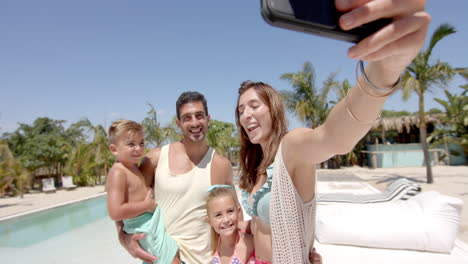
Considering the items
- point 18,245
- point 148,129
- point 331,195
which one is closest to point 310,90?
point 148,129

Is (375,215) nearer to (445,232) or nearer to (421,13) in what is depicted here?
(445,232)

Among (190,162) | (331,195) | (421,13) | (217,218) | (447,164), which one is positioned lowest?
(447,164)

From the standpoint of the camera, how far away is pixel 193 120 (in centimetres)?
220

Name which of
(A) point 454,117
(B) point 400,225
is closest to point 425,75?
(B) point 400,225

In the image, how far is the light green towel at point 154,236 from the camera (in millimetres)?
1944

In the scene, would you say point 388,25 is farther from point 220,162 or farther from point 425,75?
point 425,75

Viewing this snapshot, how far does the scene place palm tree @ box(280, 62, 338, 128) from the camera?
2094 centimetres

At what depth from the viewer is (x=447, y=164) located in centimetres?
2214

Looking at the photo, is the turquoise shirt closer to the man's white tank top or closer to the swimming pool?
the man's white tank top

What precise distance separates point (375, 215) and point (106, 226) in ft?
26.1

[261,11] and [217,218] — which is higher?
[261,11]

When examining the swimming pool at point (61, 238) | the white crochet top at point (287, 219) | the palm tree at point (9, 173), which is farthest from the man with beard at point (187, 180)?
the palm tree at point (9, 173)

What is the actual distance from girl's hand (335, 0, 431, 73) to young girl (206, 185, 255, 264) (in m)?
1.54

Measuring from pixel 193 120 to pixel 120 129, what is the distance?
558mm
